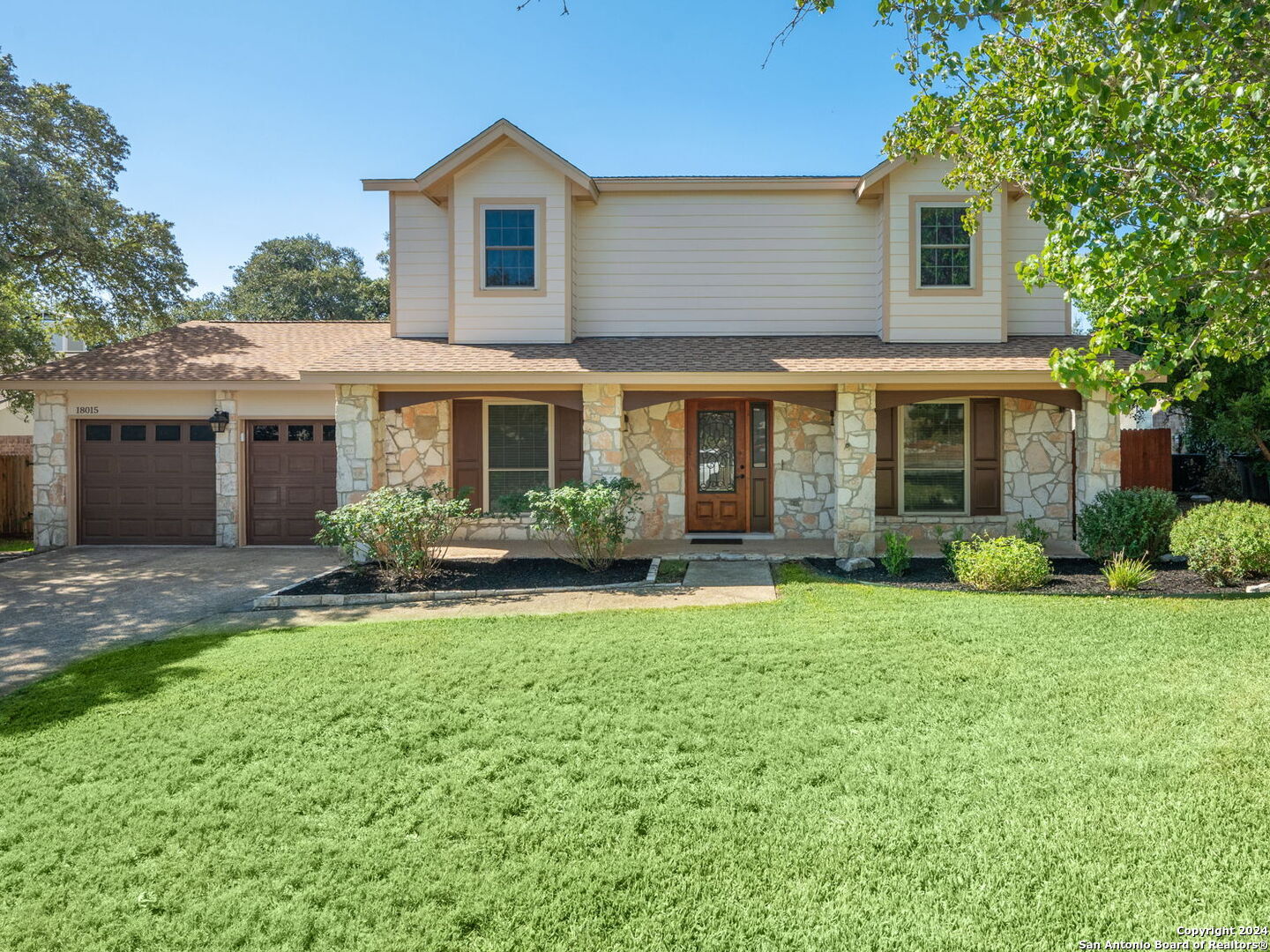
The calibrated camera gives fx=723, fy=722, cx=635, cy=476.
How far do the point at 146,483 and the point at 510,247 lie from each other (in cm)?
727

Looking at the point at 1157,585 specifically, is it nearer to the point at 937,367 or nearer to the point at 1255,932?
the point at 937,367

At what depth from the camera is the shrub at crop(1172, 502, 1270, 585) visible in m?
7.58

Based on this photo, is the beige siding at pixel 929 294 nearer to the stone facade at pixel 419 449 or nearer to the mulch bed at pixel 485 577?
the mulch bed at pixel 485 577

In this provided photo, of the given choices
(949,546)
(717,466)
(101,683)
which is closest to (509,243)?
(717,466)

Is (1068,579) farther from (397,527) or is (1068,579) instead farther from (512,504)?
(397,527)

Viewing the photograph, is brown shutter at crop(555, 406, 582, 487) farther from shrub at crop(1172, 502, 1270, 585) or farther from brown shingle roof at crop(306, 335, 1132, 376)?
shrub at crop(1172, 502, 1270, 585)

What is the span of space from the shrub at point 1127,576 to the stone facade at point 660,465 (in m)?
5.84

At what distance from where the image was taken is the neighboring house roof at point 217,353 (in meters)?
11.7

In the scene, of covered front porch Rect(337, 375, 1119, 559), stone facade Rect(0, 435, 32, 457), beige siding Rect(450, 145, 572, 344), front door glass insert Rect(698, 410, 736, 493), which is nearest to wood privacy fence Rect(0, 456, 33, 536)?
stone facade Rect(0, 435, 32, 457)

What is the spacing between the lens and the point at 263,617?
7270 mm

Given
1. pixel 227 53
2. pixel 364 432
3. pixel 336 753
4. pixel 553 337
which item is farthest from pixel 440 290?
pixel 336 753

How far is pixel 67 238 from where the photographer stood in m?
12.7

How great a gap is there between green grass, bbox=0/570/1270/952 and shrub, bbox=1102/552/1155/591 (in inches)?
72.1

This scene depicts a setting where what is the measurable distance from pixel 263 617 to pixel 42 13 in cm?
1063
